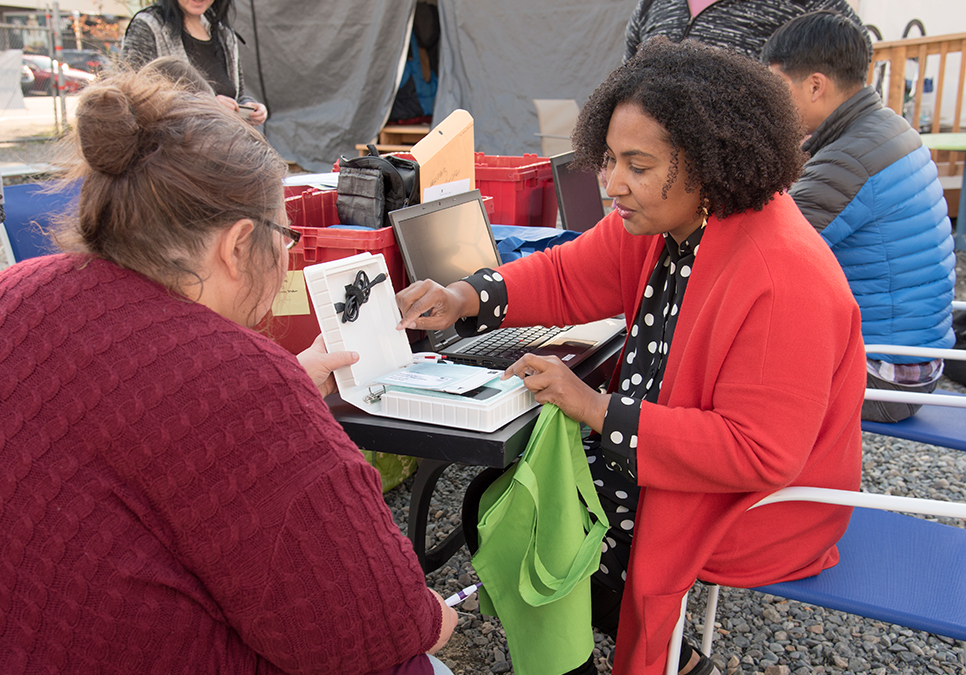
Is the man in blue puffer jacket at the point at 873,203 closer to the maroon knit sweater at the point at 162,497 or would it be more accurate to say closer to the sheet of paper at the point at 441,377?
the sheet of paper at the point at 441,377

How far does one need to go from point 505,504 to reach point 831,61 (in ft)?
5.98

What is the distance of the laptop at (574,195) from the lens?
8.98ft

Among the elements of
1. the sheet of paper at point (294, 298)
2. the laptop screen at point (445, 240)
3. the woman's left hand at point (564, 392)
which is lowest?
the woman's left hand at point (564, 392)

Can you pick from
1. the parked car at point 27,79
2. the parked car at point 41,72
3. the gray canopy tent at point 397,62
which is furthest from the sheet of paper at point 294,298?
the parked car at point 27,79

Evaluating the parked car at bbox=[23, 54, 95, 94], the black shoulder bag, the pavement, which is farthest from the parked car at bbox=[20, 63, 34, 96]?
the black shoulder bag

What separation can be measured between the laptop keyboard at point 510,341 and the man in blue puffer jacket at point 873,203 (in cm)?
93

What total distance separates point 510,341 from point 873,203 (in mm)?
1206

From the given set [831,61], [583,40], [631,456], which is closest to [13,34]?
[583,40]

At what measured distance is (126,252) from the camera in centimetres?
88

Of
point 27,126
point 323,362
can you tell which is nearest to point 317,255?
point 323,362

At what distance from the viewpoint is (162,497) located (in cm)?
81

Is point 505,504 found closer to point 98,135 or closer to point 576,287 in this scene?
point 576,287

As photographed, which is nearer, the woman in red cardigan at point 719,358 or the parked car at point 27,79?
the woman in red cardigan at point 719,358

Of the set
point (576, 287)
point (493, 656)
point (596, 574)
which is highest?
point (576, 287)
